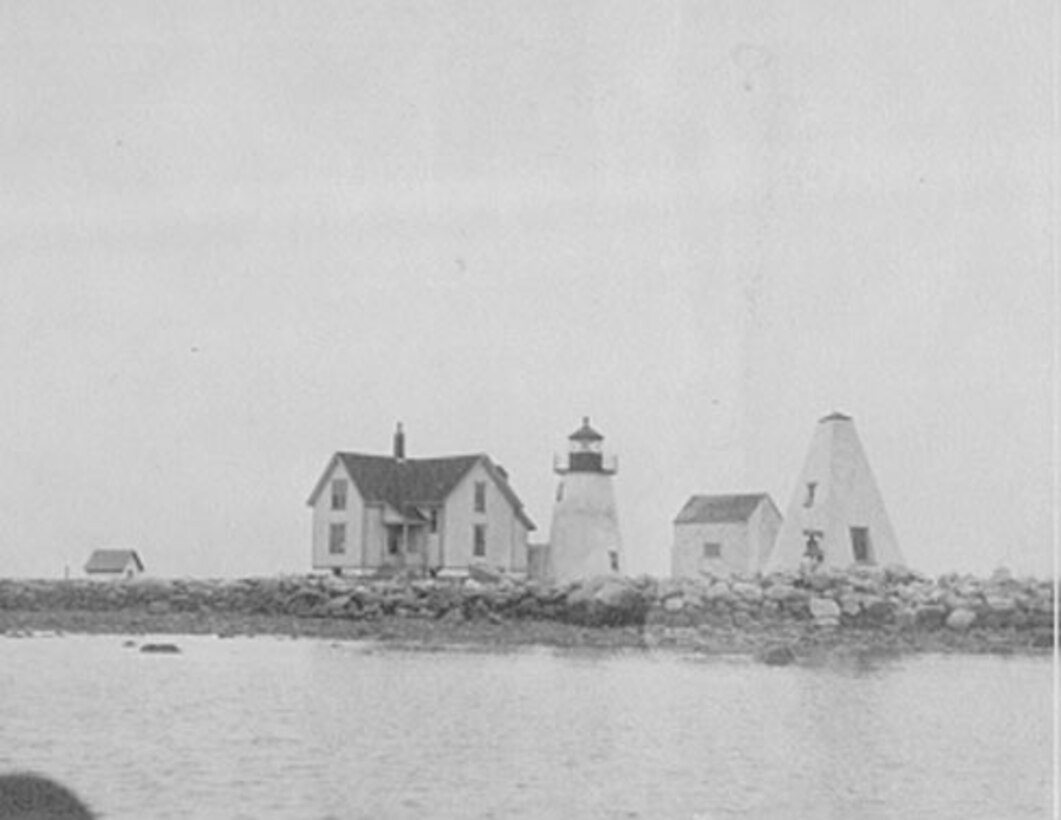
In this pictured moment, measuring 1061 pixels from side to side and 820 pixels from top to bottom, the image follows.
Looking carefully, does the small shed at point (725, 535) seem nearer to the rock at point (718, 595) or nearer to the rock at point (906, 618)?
the rock at point (718, 595)

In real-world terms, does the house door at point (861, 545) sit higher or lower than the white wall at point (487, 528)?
Answer: lower

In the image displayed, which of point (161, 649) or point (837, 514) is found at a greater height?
point (837, 514)

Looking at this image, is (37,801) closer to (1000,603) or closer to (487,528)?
(1000,603)

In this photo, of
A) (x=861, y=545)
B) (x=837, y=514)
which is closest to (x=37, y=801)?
(x=837, y=514)

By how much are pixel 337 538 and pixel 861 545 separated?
4917 millimetres

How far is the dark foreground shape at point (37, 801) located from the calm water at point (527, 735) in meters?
0.11

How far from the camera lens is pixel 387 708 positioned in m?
8.91

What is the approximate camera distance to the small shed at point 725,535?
16344 mm

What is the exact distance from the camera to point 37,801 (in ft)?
17.9

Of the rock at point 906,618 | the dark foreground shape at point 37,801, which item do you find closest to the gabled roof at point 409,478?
the rock at point 906,618

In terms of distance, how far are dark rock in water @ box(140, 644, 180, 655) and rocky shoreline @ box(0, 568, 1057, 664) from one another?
1.37 metres

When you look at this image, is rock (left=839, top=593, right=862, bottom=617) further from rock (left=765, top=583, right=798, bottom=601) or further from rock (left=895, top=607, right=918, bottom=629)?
rock (left=765, top=583, right=798, bottom=601)

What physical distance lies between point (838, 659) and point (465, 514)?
21.1 feet

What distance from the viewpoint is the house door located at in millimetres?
14906
